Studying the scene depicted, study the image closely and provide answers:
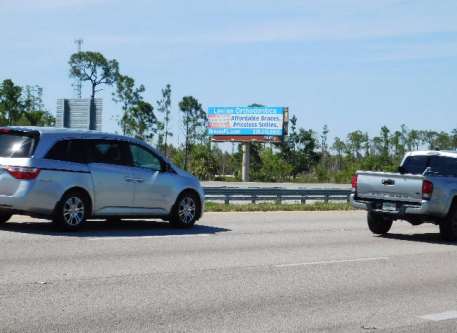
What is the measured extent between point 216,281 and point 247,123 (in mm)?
84808

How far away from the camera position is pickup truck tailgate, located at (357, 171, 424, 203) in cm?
1612

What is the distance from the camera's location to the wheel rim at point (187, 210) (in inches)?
647

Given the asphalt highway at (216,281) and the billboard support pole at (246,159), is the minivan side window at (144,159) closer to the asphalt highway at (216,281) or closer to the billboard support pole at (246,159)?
the asphalt highway at (216,281)

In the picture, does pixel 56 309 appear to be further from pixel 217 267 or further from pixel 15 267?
pixel 217 267

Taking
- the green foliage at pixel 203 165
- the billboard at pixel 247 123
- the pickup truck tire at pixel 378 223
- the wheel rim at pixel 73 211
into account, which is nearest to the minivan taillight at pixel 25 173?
the wheel rim at pixel 73 211

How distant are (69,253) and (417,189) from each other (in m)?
7.40

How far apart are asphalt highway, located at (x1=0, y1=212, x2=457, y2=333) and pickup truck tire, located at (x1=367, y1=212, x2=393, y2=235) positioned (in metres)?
1.11

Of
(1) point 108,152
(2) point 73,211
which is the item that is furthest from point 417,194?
(2) point 73,211

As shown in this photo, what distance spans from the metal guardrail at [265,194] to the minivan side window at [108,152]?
1221 centimetres

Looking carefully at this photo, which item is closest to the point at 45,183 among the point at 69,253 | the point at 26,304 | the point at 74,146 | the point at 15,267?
the point at 74,146

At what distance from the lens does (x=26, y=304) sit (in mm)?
7820

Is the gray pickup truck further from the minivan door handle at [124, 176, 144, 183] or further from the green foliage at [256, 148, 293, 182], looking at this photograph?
the green foliage at [256, 148, 293, 182]

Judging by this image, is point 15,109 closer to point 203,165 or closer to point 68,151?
point 203,165

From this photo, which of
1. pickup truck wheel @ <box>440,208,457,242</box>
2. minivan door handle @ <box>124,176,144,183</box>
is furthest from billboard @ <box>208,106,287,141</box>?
minivan door handle @ <box>124,176,144,183</box>
